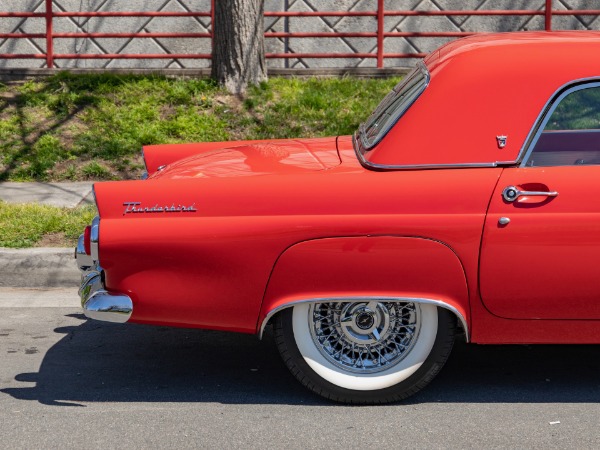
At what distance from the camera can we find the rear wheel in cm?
461

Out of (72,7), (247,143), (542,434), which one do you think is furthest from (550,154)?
(72,7)

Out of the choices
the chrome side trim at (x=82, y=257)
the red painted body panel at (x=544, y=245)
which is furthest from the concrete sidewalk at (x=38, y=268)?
the red painted body panel at (x=544, y=245)

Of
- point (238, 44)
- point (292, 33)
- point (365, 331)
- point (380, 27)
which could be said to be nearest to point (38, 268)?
Answer: point (365, 331)

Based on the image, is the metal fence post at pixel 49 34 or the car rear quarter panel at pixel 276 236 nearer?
the car rear quarter panel at pixel 276 236

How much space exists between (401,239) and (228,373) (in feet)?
4.10

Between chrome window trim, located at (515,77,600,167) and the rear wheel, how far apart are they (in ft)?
2.54

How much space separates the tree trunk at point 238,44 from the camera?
10414 mm

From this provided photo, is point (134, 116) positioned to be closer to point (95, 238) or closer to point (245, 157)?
point (245, 157)

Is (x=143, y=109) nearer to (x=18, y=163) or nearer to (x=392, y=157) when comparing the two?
(x=18, y=163)

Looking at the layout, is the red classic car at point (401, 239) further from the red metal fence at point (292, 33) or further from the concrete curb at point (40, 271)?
the red metal fence at point (292, 33)

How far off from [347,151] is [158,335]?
161 cm

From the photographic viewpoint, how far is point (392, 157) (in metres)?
4.58

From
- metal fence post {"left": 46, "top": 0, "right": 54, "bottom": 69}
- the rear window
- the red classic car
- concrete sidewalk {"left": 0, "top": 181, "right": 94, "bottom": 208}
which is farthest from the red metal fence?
the red classic car

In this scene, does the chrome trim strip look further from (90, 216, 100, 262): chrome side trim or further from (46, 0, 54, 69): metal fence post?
(46, 0, 54, 69): metal fence post
